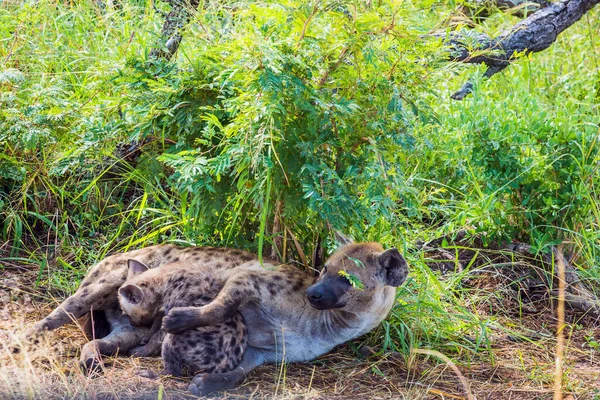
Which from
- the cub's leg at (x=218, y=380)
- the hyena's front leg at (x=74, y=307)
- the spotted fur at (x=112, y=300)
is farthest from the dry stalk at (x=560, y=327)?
the hyena's front leg at (x=74, y=307)

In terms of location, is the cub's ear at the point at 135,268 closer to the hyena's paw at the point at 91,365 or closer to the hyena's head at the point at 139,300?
the hyena's head at the point at 139,300

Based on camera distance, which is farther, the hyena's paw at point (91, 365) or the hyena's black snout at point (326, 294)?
the hyena's black snout at point (326, 294)

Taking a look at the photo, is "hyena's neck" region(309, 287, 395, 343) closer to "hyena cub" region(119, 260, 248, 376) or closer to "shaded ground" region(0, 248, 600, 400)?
"shaded ground" region(0, 248, 600, 400)

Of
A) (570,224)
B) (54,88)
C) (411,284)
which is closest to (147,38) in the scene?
(54,88)

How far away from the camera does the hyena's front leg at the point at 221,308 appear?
3809 mm

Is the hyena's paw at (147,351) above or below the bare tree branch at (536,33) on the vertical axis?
below

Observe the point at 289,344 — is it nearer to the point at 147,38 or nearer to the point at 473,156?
the point at 473,156

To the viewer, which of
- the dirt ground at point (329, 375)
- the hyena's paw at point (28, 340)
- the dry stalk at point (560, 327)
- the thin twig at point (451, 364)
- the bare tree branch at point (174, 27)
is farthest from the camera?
the bare tree branch at point (174, 27)

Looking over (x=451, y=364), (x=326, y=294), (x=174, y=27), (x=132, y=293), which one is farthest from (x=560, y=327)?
(x=174, y=27)

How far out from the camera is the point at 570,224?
506cm

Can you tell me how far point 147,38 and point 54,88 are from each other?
908 mm

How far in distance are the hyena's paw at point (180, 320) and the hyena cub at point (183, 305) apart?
50 mm

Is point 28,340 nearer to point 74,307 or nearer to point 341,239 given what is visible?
point 74,307

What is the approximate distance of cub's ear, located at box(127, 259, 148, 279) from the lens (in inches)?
168
